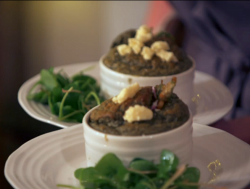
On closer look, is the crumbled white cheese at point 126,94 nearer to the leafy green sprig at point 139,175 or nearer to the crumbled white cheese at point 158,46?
the leafy green sprig at point 139,175

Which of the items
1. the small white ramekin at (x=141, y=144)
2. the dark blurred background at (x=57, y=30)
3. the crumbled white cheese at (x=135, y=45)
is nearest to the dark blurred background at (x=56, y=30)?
the dark blurred background at (x=57, y=30)

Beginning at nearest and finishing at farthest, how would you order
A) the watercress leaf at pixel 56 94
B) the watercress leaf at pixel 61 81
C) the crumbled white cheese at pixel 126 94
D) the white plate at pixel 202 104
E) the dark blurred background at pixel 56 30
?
the crumbled white cheese at pixel 126 94 → the white plate at pixel 202 104 → the watercress leaf at pixel 56 94 → the watercress leaf at pixel 61 81 → the dark blurred background at pixel 56 30

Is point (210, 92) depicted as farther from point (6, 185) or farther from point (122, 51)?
point (6, 185)

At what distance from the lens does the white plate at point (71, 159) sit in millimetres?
720

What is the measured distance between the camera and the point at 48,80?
133 cm

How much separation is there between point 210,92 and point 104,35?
2338mm

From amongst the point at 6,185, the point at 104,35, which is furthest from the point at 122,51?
the point at 104,35

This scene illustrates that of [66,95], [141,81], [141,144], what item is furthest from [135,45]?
[141,144]

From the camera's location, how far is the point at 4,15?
9.98 ft

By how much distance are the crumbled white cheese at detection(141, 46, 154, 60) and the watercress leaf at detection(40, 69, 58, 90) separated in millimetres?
368

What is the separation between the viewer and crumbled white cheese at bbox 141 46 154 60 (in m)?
1.15

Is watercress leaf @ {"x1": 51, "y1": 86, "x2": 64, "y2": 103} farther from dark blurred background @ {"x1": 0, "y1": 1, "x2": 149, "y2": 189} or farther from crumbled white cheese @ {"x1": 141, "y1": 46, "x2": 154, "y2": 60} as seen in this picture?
dark blurred background @ {"x1": 0, "y1": 1, "x2": 149, "y2": 189}

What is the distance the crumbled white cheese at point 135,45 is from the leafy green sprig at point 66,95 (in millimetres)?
209

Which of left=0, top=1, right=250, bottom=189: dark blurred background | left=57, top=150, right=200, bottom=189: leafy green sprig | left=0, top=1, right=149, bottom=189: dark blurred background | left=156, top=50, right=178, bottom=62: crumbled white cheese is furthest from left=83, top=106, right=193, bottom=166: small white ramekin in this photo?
left=0, top=1, right=149, bottom=189: dark blurred background
